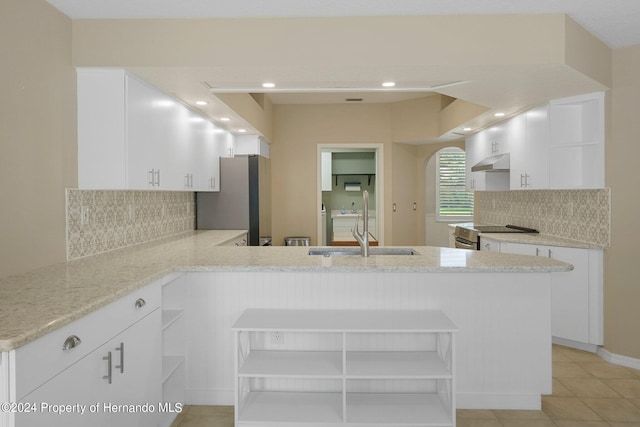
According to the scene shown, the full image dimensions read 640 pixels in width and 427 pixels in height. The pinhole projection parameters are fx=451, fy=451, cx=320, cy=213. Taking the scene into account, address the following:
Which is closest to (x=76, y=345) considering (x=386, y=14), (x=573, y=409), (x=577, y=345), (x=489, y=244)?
(x=386, y=14)

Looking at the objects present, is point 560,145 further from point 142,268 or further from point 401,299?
point 142,268

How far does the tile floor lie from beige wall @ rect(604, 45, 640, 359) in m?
0.33

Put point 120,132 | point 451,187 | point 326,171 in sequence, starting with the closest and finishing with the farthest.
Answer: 1. point 120,132
2. point 451,187
3. point 326,171

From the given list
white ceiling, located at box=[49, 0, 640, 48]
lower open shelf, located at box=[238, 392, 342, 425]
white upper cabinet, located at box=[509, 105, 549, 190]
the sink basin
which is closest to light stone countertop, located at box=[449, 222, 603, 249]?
white upper cabinet, located at box=[509, 105, 549, 190]

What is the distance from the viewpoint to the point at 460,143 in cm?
696

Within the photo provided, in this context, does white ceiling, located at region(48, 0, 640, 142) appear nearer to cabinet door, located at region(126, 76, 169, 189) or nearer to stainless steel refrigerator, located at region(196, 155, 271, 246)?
cabinet door, located at region(126, 76, 169, 189)

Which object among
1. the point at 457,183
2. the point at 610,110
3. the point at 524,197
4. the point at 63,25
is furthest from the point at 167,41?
the point at 457,183

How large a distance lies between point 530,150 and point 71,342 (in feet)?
13.3

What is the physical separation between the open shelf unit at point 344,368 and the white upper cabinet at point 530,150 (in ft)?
7.26

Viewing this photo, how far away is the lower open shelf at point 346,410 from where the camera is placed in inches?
90.7

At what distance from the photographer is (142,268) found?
96.6 inches

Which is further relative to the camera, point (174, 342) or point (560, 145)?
point (560, 145)

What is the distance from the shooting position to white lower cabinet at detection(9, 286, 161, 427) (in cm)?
133

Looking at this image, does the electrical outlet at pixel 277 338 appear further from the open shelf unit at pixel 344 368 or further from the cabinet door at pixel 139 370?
the cabinet door at pixel 139 370
